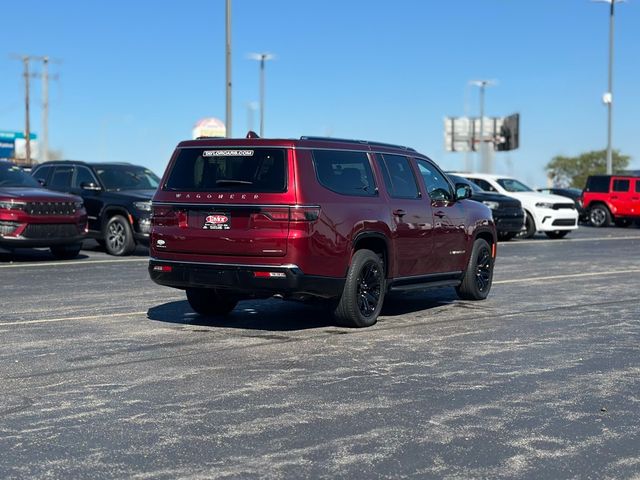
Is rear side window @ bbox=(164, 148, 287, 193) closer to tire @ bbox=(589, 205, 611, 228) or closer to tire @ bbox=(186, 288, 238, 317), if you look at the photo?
tire @ bbox=(186, 288, 238, 317)

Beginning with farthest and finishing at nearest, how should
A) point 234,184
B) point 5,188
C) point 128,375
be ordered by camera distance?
point 5,188, point 234,184, point 128,375

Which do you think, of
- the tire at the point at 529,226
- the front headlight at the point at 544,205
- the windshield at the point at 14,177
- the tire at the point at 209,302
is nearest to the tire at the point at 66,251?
the windshield at the point at 14,177

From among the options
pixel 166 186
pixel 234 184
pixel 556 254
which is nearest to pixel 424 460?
pixel 234 184

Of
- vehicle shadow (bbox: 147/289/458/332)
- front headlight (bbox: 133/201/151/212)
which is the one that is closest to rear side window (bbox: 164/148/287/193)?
vehicle shadow (bbox: 147/289/458/332)

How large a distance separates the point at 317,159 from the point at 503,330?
249 centimetres

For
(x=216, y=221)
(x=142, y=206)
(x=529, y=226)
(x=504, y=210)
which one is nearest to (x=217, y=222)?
(x=216, y=221)

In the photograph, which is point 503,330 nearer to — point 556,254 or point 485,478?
point 485,478

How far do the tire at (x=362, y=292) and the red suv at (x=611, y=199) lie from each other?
27.0 meters

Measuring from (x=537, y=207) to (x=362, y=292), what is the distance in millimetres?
17757

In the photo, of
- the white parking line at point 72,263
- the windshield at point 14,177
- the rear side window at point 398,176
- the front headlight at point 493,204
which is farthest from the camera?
the front headlight at point 493,204

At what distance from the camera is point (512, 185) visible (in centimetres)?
2725

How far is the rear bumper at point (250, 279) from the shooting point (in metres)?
8.73

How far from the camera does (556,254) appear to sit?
20.4 metres

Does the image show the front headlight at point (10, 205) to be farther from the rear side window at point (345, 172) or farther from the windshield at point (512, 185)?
the windshield at point (512, 185)
